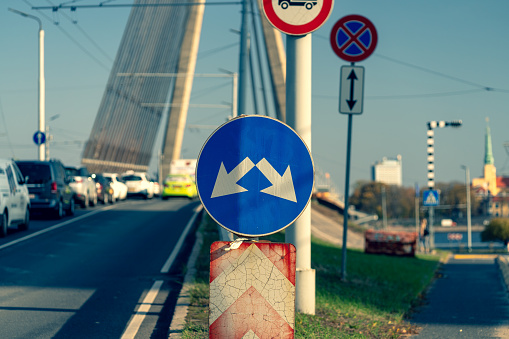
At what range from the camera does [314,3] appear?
6.77 meters

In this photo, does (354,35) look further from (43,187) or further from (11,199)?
(43,187)

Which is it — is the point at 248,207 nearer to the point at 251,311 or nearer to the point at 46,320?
the point at 251,311

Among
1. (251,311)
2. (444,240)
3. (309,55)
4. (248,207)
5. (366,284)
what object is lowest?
(444,240)

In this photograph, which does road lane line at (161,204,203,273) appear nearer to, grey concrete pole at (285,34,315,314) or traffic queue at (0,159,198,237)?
traffic queue at (0,159,198,237)

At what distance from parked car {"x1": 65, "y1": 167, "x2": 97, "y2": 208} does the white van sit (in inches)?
411

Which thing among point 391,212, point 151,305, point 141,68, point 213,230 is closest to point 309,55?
point 151,305

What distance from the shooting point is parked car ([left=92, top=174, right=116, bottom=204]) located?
35312 mm

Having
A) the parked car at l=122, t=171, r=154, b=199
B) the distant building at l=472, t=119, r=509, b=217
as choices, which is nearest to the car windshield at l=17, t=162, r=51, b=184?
the parked car at l=122, t=171, r=154, b=199

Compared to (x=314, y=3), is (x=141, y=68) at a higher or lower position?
higher

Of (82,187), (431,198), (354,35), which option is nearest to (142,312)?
(354,35)

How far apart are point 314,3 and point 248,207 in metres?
2.90

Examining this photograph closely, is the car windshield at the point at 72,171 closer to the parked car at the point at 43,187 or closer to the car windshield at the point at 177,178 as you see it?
the parked car at the point at 43,187

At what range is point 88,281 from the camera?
11117 millimetres

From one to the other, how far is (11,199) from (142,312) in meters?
10.7
